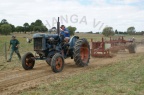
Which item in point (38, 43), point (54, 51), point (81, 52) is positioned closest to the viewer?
point (38, 43)

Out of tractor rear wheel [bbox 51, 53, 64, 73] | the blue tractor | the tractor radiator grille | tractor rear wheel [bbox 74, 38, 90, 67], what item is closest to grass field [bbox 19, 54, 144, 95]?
tractor rear wheel [bbox 51, 53, 64, 73]

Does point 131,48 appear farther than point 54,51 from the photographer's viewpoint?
Yes

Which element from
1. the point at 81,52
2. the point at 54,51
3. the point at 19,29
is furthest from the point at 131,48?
the point at 19,29

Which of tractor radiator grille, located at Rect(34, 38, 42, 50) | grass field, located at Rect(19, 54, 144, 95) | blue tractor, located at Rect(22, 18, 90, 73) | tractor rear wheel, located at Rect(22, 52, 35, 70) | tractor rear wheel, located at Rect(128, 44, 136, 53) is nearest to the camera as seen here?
grass field, located at Rect(19, 54, 144, 95)

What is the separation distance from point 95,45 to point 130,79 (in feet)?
29.3

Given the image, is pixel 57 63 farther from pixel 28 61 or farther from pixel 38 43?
pixel 28 61

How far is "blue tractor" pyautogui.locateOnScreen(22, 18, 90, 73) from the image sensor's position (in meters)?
10.3

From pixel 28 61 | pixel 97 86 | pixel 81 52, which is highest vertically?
pixel 81 52

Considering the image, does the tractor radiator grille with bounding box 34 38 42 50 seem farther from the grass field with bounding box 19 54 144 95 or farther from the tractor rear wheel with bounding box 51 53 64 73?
the grass field with bounding box 19 54 144 95

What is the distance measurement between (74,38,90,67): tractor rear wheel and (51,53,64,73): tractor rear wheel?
1.14m

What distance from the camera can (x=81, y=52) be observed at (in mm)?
12367

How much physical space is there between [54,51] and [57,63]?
98 cm

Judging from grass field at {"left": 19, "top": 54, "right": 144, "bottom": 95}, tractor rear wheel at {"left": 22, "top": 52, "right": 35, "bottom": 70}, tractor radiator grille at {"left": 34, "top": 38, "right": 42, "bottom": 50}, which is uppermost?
tractor radiator grille at {"left": 34, "top": 38, "right": 42, "bottom": 50}

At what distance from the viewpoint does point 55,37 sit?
11.1m
